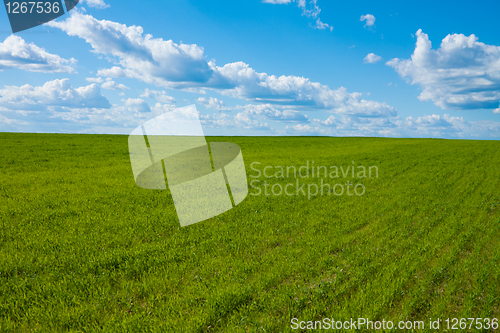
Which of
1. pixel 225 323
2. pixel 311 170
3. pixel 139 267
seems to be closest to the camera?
pixel 225 323

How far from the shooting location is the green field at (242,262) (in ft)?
16.7

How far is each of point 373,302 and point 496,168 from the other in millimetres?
23810

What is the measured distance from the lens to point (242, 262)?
268 inches

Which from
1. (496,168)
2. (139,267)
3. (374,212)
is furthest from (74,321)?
(496,168)

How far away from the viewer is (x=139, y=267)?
21.7 ft

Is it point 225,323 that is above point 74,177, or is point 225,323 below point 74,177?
below

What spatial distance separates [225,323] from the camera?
4863 millimetres

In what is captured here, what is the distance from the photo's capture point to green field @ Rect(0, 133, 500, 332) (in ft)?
16.7

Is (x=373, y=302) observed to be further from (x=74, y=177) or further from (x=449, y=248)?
(x=74, y=177)

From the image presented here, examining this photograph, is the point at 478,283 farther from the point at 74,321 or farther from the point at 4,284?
the point at 4,284

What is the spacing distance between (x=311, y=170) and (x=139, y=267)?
51.7 ft

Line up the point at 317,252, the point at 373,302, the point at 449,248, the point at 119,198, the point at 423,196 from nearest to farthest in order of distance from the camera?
the point at 373,302 < the point at 317,252 < the point at 449,248 < the point at 119,198 < the point at 423,196

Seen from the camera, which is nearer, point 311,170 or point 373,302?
point 373,302

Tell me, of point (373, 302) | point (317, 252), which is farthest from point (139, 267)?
point (373, 302)
